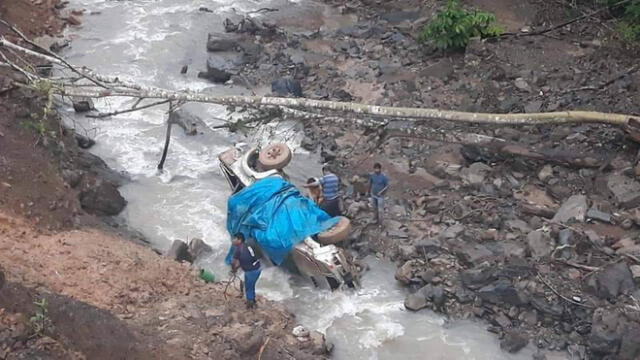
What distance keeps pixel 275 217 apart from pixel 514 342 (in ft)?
13.7

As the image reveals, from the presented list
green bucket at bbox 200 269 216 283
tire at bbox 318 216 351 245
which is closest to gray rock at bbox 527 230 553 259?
tire at bbox 318 216 351 245

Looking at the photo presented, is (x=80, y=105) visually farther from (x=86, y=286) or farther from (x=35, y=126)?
(x=86, y=286)

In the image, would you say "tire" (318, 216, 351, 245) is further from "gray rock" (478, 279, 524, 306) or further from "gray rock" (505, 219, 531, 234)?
"gray rock" (505, 219, 531, 234)

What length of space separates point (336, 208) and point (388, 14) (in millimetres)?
9236

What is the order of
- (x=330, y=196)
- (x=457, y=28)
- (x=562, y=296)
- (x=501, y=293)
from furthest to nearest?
(x=457, y=28)
(x=330, y=196)
(x=501, y=293)
(x=562, y=296)

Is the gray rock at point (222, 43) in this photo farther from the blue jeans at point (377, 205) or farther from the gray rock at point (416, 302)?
the gray rock at point (416, 302)

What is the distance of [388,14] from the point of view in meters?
19.7

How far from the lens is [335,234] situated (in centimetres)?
1150

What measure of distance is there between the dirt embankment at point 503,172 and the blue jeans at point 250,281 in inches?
91.8

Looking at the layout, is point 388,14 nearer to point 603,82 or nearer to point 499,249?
point 603,82

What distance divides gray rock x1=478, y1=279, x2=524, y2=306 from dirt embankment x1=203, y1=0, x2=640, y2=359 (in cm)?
2

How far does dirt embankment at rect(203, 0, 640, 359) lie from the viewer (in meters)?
10.1

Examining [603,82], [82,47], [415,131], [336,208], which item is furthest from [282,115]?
[82,47]

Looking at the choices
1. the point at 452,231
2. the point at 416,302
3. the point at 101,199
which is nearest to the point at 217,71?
the point at 101,199
